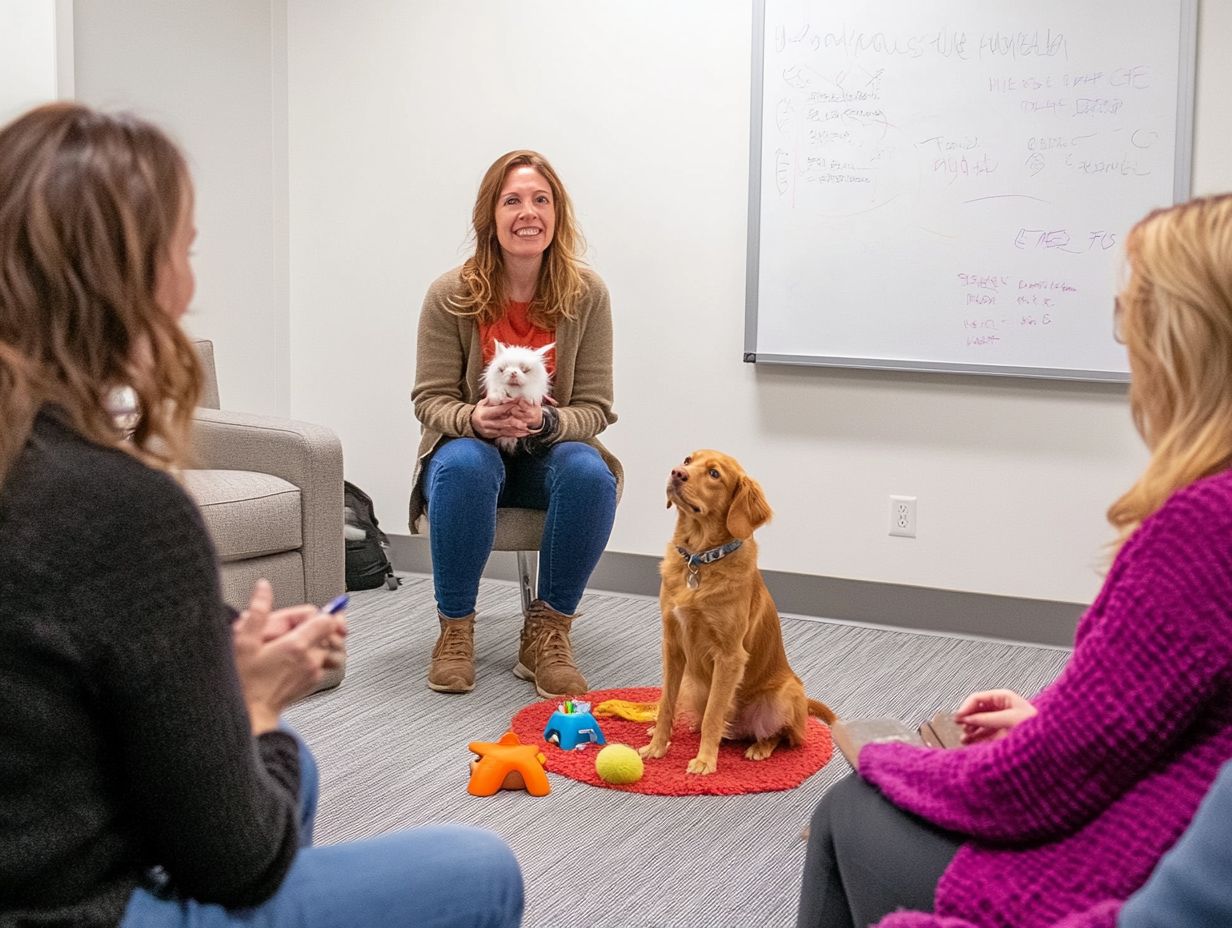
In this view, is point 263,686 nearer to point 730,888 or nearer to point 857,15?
point 730,888

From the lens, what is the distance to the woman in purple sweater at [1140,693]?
947 mm

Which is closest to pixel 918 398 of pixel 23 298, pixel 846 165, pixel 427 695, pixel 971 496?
pixel 971 496

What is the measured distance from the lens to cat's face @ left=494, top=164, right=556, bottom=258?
3215 mm

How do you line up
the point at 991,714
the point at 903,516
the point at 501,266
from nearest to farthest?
the point at 991,714 < the point at 501,266 < the point at 903,516

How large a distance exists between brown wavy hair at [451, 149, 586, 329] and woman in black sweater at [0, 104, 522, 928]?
Result: 2.25m

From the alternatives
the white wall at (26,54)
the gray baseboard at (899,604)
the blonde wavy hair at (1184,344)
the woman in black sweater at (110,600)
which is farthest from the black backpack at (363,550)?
the blonde wavy hair at (1184,344)

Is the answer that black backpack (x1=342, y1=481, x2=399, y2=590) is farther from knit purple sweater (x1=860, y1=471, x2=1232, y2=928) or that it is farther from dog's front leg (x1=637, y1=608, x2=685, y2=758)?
knit purple sweater (x1=860, y1=471, x2=1232, y2=928)

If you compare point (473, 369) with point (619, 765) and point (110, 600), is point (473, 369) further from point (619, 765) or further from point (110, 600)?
point (110, 600)

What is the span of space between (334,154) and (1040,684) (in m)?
2.76

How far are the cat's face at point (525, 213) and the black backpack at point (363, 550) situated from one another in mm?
1256

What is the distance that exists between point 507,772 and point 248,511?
0.90 m

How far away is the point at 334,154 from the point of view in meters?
4.38

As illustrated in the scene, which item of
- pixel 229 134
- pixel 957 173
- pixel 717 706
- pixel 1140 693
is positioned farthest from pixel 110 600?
pixel 229 134

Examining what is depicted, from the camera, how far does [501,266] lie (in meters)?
3.32
